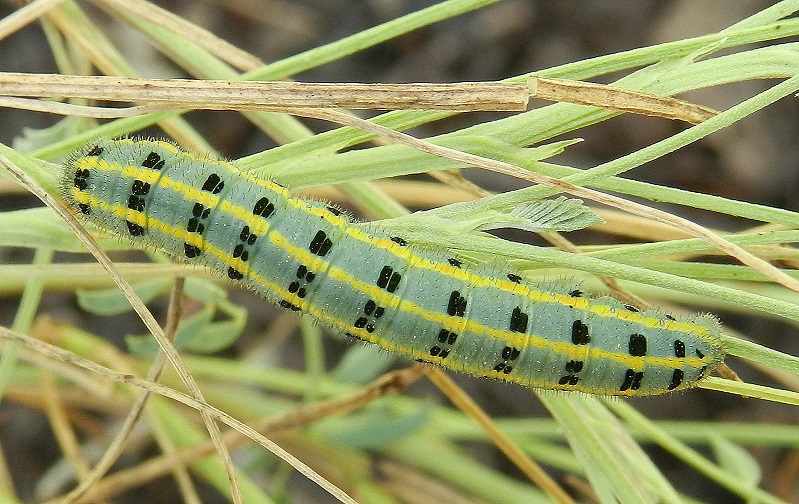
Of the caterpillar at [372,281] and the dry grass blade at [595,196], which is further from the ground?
the dry grass blade at [595,196]

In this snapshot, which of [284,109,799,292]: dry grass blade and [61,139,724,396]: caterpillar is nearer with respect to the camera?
[284,109,799,292]: dry grass blade

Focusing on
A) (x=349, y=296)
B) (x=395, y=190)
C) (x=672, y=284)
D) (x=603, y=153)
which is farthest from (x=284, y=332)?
(x=672, y=284)

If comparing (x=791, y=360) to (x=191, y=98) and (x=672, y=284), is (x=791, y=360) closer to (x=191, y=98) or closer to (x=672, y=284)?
(x=672, y=284)

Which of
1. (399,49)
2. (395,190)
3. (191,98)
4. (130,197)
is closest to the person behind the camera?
(191,98)

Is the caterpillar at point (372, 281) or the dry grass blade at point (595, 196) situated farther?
the caterpillar at point (372, 281)

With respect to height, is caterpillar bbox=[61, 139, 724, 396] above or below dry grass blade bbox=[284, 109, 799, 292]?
below

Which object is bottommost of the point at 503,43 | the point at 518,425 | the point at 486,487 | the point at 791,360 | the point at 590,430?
the point at 486,487

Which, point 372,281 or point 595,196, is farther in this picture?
point 372,281

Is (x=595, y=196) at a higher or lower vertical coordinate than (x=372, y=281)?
higher
